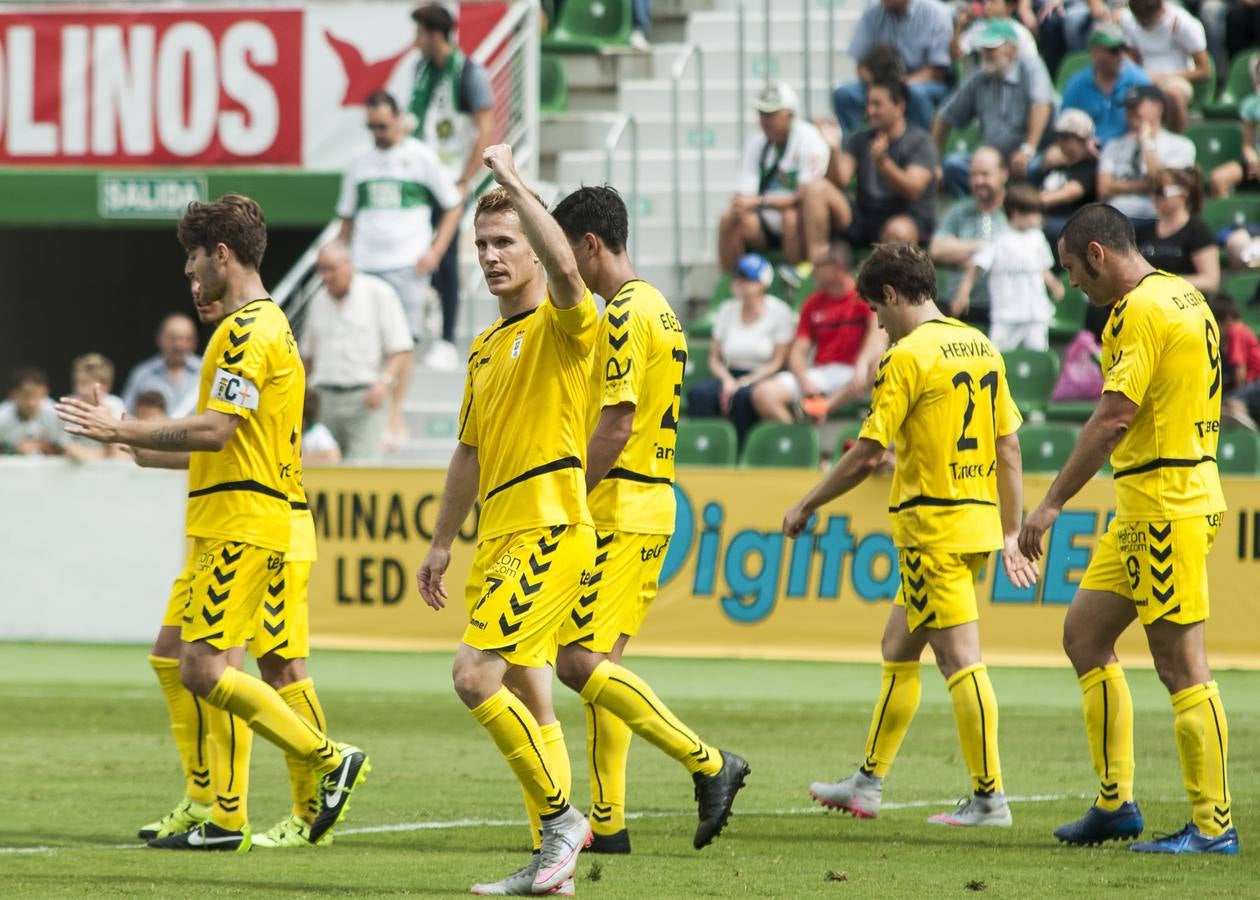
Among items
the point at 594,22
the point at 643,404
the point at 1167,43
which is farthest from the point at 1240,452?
the point at 594,22

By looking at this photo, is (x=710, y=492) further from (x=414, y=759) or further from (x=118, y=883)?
(x=118, y=883)

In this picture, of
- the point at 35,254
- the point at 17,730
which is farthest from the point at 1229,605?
the point at 35,254

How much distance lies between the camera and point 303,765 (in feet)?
24.8

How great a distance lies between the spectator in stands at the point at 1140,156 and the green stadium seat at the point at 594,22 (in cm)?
671

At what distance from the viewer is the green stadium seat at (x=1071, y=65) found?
60.6 ft

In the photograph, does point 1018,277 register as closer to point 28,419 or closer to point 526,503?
point 28,419

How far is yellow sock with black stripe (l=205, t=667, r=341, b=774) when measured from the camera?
23.9 ft

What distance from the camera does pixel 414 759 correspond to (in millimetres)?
10172

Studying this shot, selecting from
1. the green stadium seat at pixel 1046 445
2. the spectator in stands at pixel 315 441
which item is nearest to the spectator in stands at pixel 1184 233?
the green stadium seat at pixel 1046 445

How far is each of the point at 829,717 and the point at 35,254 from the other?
49.0 feet

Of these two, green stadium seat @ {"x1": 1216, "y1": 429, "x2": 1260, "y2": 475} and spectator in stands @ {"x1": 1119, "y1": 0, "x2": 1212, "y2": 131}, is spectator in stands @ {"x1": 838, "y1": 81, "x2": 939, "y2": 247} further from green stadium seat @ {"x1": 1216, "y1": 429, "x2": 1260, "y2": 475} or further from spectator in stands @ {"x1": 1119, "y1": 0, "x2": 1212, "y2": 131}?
green stadium seat @ {"x1": 1216, "y1": 429, "x2": 1260, "y2": 475}

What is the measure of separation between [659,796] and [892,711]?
130 centimetres

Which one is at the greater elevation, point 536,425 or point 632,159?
point 632,159

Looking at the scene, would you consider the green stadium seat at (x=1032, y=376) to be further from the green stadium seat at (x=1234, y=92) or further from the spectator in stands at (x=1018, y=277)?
the green stadium seat at (x=1234, y=92)
